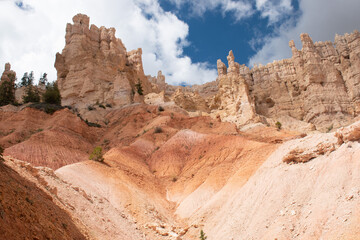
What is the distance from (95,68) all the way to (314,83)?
36796 millimetres

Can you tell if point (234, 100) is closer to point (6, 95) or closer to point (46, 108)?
point (46, 108)

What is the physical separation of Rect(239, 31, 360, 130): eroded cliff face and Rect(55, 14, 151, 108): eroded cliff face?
2178 cm

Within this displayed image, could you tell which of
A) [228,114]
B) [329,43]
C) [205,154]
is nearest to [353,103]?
[329,43]

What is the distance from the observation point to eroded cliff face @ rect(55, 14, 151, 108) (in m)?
51.2

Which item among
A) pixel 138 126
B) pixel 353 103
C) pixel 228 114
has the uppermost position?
pixel 353 103

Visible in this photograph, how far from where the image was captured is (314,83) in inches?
2101

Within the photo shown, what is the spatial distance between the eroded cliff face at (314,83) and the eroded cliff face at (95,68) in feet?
71.5

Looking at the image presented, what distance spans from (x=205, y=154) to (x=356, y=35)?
1809 inches

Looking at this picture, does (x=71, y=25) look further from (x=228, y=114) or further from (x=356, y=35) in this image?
(x=356, y=35)

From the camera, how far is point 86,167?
22.5 m

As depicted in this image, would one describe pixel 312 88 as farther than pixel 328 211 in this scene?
Yes

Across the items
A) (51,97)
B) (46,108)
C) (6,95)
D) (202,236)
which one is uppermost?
(6,95)

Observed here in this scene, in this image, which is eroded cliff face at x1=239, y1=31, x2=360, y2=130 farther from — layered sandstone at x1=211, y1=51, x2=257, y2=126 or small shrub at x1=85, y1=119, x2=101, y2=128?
small shrub at x1=85, y1=119, x2=101, y2=128

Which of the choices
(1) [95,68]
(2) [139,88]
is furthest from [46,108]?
(2) [139,88]
